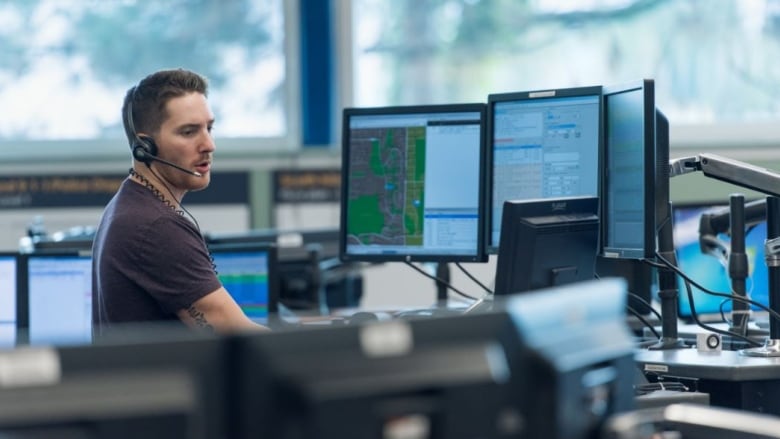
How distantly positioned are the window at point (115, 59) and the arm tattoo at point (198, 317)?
133 inches

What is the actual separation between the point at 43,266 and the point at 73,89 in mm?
2651

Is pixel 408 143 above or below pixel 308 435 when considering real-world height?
above

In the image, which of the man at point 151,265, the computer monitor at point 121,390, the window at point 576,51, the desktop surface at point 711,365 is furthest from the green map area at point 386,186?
the window at point 576,51

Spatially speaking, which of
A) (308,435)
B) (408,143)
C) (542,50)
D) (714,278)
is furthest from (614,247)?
(542,50)

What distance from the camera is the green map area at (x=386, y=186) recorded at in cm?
347

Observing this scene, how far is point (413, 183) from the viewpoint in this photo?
3479 millimetres

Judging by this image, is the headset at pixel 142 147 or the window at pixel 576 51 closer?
Result: the headset at pixel 142 147

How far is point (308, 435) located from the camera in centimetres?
144

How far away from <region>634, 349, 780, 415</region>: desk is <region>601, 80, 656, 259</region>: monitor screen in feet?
0.82

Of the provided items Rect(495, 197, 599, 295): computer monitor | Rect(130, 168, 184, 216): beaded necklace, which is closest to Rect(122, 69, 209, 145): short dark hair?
Rect(130, 168, 184, 216): beaded necklace

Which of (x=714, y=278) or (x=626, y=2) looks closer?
(x=714, y=278)

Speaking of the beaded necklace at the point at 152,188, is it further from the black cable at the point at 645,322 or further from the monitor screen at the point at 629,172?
the black cable at the point at 645,322

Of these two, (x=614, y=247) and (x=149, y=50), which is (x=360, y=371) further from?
(x=149, y=50)

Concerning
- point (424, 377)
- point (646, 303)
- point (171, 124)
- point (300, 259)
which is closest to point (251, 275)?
point (300, 259)
